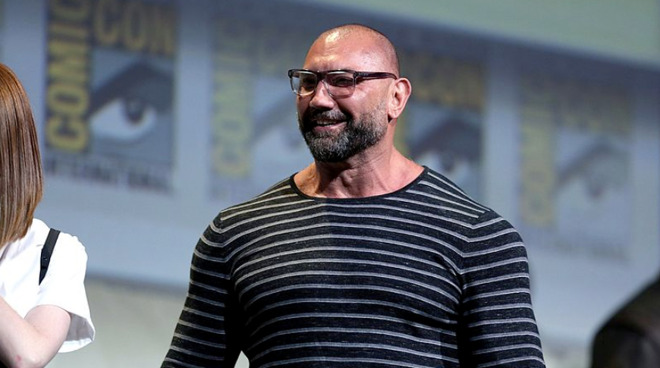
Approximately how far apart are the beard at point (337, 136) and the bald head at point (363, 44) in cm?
11

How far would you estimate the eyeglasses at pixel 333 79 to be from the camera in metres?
2.54

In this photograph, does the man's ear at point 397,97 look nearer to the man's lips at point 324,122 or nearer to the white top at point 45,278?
the man's lips at point 324,122

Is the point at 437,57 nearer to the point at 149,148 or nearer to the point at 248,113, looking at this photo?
the point at 248,113

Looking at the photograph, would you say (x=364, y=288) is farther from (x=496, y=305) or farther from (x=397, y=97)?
(x=397, y=97)

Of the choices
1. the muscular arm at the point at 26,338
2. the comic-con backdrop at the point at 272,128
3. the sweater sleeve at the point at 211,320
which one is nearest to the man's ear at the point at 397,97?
the sweater sleeve at the point at 211,320

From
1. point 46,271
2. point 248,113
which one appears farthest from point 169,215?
point 46,271

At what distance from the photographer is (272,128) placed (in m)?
4.31

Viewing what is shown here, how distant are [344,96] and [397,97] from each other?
0.14 m

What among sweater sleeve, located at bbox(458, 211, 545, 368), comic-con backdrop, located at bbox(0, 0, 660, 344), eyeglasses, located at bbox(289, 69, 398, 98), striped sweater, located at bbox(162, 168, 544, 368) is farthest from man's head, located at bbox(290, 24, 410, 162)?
comic-con backdrop, located at bbox(0, 0, 660, 344)

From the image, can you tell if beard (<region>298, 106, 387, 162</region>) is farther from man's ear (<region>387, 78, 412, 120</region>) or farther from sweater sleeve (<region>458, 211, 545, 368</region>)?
sweater sleeve (<region>458, 211, 545, 368</region>)

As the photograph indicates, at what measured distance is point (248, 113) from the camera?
168 inches

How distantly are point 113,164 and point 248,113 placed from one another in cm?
52

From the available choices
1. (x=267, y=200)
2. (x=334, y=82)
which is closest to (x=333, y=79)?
(x=334, y=82)

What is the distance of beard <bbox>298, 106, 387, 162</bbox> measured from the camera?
2.54m
